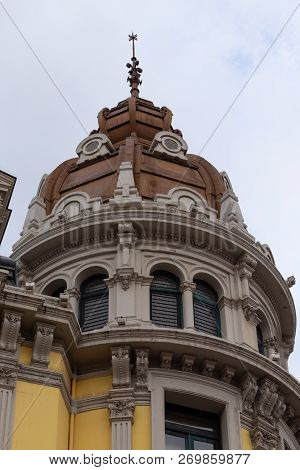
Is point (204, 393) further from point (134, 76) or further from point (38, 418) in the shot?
point (134, 76)

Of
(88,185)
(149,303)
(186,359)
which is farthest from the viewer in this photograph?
(88,185)

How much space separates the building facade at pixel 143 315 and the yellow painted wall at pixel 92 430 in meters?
0.03

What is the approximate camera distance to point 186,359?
86.9 ft

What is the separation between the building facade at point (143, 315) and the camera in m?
24.4

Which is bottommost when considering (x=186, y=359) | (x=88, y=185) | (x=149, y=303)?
(x=186, y=359)

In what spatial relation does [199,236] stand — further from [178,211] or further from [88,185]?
[88,185]

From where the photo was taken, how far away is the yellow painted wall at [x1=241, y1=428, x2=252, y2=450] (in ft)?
85.8

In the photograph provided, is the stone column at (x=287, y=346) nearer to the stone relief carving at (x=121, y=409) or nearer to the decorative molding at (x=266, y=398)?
the decorative molding at (x=266, y=398)

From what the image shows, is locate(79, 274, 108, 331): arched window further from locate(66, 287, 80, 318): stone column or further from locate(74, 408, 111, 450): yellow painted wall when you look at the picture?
locate(74, 408, 111, 450): yellow painted wall

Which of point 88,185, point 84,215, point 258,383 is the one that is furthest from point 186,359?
point 88,185

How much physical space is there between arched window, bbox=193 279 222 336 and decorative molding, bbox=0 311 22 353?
270 inches

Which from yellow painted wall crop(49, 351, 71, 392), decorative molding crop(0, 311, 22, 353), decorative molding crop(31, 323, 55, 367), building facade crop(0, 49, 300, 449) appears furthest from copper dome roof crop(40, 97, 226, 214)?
decorative molding crop(0, 311, 22, 353)

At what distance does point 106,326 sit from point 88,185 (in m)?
7.94

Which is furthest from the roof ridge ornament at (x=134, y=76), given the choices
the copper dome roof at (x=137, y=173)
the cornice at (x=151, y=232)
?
the cornice at (x=151, y=232)
